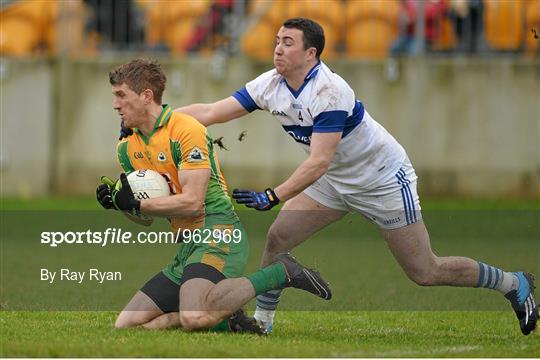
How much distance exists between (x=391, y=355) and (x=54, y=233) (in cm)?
650

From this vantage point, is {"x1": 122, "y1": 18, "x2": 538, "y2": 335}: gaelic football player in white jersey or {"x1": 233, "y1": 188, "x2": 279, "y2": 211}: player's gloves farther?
{"x1": 122, "y1": 18, "x2": 538, "y2": 335}: gaelic football player in white jersey

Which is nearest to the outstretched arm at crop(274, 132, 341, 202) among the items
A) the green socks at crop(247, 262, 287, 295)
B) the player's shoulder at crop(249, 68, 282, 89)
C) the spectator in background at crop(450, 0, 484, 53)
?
the green socks at crop(247, 262, 287, 295)

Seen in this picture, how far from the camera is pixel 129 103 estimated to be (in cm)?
864

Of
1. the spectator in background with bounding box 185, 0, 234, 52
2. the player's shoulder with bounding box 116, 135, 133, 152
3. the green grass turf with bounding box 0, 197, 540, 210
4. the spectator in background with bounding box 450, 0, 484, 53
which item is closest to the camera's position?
the player's shoulder with bounding box 116, 135, 133, 152

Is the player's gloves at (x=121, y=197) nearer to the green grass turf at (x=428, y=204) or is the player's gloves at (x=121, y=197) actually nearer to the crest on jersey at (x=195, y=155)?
the crest on jersey at (x=195, y=155)

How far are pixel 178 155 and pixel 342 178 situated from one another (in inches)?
46.7

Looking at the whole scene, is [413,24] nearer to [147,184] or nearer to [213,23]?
[213,23]

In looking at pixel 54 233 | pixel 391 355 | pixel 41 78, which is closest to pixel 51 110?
pixel 41 78

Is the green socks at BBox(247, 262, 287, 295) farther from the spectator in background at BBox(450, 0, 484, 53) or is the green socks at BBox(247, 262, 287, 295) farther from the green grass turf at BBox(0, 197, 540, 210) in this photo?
the spectator in background at BBox(450, 0, 484, 53)

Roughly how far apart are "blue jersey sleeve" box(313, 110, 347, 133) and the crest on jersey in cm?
78

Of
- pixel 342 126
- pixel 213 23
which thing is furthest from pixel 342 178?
pixel 213 23

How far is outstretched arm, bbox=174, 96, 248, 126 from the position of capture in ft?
30.8

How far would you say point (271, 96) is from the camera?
9.05m

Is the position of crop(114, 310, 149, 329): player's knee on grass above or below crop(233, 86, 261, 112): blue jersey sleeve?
below
